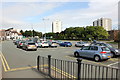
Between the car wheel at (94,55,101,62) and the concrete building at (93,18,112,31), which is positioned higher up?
the concrete building at (93,18,112,31)

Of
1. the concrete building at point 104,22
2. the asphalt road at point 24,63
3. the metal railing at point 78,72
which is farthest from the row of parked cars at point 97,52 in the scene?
the concrete building at point 104,22

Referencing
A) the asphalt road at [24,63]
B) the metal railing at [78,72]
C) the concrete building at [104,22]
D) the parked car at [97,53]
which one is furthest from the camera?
the concrete building at [104,22]

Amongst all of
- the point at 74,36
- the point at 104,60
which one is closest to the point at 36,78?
the point at 104,60

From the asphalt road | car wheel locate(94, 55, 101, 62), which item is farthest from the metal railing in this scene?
car wheel locate(94, 55, 101, 62)

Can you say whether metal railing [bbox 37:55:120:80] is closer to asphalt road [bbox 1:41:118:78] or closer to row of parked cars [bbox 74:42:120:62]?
asphalt road [bbox 1:41:118:78]

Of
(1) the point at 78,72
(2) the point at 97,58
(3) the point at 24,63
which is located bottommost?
(3) the point at 24,63

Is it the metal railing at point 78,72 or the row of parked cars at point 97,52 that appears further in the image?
the row of parked cars at point 97,52

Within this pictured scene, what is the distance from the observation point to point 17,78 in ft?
17.0

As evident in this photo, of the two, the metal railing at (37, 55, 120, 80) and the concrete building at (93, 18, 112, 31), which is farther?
the concrete building at (93, 18, 112, 31)

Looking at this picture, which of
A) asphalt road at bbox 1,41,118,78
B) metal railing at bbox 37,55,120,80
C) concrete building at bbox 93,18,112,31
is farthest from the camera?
concrete building at bbox 93,18,112,31

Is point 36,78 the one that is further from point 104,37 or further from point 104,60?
point 104,37

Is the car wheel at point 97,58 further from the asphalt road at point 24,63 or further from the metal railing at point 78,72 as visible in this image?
the metal railing at point 78,72

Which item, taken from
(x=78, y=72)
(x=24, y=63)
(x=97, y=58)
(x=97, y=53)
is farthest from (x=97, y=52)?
(x=24, y=63)

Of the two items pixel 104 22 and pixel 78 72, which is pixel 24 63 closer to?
pixel 78 72
